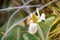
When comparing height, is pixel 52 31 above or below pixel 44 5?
below

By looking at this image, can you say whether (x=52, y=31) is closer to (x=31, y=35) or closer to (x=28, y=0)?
(x=31, y=35)

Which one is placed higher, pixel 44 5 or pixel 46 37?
pixel 44 5

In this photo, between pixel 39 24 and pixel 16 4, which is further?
pixel 16 4

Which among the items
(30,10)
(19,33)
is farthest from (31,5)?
(19,33)

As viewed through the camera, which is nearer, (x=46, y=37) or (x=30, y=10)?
(x=46, y=37)

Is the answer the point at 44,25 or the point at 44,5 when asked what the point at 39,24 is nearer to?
the point at 44,25

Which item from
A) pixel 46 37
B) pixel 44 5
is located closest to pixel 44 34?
pixel 46 37

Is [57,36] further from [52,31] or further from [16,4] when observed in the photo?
[16,4]

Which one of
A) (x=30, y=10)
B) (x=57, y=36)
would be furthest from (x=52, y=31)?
(x=30, y=10)
